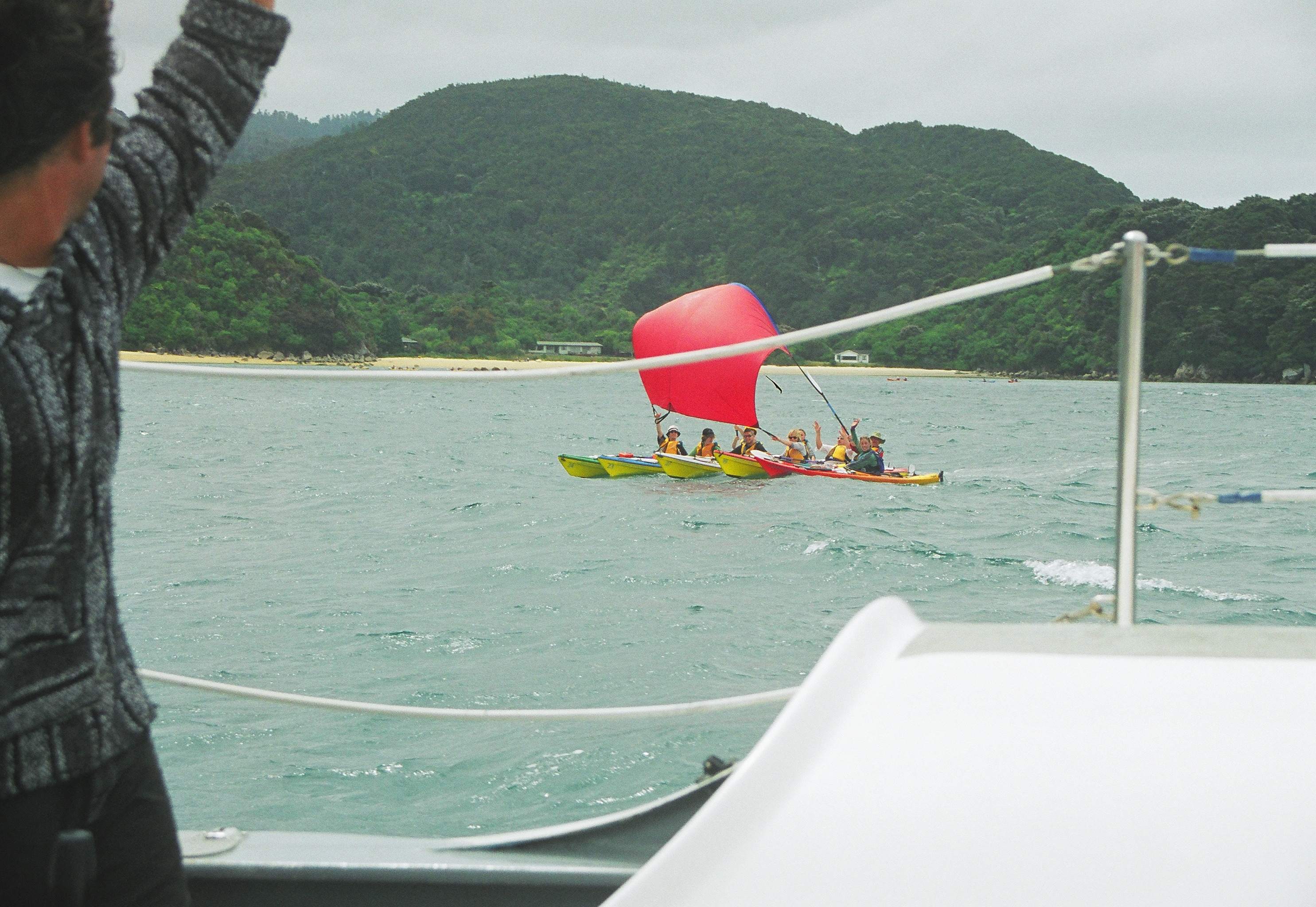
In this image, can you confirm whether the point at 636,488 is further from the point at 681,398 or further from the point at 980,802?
the point at 980,802

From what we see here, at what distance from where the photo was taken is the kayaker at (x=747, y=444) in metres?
16.5

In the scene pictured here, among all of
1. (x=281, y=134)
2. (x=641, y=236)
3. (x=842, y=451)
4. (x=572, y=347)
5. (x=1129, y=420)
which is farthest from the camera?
(x=281, y=134)

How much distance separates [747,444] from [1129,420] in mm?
15222

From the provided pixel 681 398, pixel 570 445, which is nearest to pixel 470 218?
pixel 570 445

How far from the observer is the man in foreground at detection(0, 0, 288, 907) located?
766 mm

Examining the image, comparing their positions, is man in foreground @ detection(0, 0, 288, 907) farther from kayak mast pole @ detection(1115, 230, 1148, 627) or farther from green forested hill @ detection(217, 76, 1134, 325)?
green forested hill @ detection(217, 76, 1134, 325)

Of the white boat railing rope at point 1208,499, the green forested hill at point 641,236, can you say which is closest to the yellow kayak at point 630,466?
the white boat railing rope at point 1208,499

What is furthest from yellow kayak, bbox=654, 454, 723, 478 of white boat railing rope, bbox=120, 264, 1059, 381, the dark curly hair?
the dark curly hair

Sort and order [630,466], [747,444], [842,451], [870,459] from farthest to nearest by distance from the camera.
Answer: [630,466] < [842,451] < [747,444] < [870,459]

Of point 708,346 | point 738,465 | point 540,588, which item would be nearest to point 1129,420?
point 540,588

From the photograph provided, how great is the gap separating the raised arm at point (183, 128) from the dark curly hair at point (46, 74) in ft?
0.35

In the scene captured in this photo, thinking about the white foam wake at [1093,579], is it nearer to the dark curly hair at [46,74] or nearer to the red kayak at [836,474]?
the red kayak at [836,474]

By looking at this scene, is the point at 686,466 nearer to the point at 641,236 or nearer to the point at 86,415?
the point at 86,415

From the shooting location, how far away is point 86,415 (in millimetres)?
822
